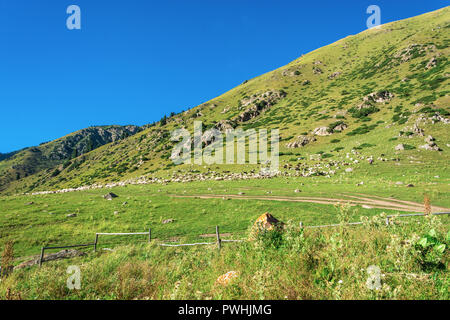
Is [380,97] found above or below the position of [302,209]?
above

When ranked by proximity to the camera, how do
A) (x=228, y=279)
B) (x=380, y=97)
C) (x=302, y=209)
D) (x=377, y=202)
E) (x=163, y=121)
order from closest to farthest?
(x=228, y=279) → (x=302, y=209) → (x=377, y=202) → (x=380, y=97) → (x=163, y=121)

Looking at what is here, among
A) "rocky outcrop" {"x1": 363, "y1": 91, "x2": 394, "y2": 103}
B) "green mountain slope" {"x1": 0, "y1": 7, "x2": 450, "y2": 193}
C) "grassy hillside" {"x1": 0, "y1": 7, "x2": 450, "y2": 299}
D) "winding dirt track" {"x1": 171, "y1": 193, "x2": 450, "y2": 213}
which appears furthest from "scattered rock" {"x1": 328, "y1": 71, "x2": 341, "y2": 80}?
"winding dirt track" {"x1": 171, "y1": 193, "x2": 450, "y2": 213}

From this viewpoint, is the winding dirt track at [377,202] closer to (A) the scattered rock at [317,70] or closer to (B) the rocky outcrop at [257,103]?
(B) the rocky outcrop at [257,103]

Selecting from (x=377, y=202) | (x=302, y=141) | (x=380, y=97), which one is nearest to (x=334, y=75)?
(x=380, y=97)

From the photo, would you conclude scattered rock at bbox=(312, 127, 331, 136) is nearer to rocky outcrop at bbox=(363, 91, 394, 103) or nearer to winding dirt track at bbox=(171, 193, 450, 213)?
rocky outcrop at bbox=(363, 91, 394, 103)

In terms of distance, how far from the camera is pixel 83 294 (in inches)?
281

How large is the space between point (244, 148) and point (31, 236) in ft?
214

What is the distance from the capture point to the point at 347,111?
74.4 meters

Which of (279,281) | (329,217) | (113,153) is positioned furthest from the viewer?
(113,153)

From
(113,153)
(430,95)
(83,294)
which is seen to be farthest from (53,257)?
(113,153)

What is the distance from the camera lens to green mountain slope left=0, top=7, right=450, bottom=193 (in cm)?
4644

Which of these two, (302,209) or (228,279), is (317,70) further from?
(228,279)
